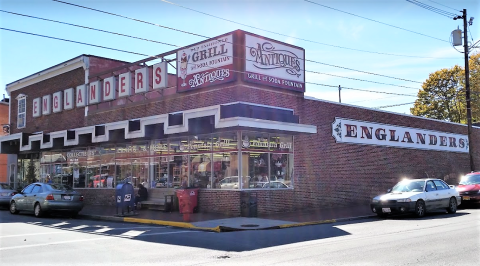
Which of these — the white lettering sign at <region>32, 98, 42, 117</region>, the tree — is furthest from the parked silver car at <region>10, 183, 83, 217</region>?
the tree

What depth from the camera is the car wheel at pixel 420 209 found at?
16203 millimetres

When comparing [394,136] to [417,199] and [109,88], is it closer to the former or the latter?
[417,199]

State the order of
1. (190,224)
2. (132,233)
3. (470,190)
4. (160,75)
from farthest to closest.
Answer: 1. (160,75)
2. (470,190)
3. (190,224)
4. (132,233)

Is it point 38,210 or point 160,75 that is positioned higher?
point 160,75

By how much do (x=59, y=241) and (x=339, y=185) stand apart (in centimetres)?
1421

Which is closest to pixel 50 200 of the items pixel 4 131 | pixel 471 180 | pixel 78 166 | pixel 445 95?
pixel 78 166

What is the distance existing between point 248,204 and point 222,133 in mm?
3225

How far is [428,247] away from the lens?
930cm

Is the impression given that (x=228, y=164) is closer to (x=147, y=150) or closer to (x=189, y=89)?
(x=189, y=89)

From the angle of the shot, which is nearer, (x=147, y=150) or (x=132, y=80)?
(x=147, y=150)

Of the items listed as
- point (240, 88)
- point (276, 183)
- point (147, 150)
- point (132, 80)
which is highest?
point (132, 80)

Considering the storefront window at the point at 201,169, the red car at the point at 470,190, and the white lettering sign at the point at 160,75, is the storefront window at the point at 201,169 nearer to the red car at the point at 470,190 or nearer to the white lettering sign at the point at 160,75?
the white lettering sign at the point at 160,75

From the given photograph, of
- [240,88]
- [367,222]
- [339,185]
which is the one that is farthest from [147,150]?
[367,222]

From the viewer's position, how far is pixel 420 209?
1630 cm
